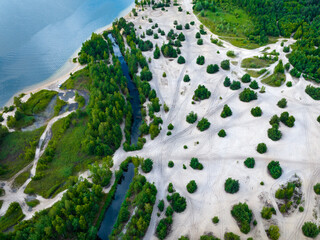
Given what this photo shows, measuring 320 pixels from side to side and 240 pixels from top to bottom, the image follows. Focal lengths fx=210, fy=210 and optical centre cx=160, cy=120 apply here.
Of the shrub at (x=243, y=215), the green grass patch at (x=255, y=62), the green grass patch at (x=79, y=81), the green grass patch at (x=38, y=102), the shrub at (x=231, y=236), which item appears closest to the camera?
the shrub at (x=231, y=236)

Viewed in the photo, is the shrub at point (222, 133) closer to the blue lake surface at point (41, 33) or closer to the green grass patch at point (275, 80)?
the green grass patch at point (275, 80)

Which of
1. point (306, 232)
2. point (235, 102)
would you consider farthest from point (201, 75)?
point (306, 232)

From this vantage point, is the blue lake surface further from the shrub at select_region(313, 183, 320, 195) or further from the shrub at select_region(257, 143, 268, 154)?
the shrub at select_region(313, 183, 320, 195)

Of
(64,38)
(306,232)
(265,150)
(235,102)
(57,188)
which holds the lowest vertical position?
(306,232)

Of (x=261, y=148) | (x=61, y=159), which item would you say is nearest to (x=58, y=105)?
(x=61, y=159)

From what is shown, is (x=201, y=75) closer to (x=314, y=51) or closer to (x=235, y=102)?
(x=235, y=102)

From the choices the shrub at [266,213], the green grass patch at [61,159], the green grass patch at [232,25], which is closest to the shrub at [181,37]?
the green grass patch at [232,25]
